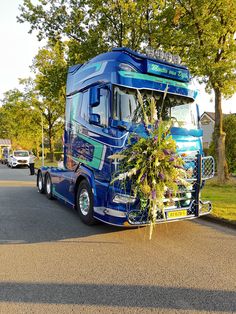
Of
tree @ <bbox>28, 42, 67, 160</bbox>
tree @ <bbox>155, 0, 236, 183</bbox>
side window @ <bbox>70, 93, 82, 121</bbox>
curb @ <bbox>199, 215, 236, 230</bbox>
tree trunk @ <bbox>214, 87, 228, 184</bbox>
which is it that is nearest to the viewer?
curb @ <bbox>199, 215, 236, 230</bbox>

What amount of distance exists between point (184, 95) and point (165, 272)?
143 inches

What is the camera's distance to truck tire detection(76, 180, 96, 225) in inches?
224

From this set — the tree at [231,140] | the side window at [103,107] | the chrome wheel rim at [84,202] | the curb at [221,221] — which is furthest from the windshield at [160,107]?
the tree at [231,140]

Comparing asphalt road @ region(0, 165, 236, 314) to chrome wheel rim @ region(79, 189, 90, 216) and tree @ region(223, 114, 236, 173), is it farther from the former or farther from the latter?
tree @ region(223, 114, 236, 173)

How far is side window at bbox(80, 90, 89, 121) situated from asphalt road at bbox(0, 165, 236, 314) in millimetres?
2368

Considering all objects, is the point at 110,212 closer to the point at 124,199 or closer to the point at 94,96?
the point at 124,199

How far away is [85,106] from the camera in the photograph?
6.02 meters

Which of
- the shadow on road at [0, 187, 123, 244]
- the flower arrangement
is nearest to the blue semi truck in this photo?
the flower arrangement

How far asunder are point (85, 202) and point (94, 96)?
7.46ft

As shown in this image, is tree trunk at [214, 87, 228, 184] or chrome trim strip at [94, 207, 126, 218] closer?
chrome trim strip at [94, 207, 126, 218]

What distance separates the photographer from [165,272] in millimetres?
3840

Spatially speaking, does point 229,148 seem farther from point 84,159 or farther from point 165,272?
point 165,272

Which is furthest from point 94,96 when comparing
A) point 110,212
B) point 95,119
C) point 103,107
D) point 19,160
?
point 19,160

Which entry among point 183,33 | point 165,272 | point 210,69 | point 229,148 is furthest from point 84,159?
point 229,148
